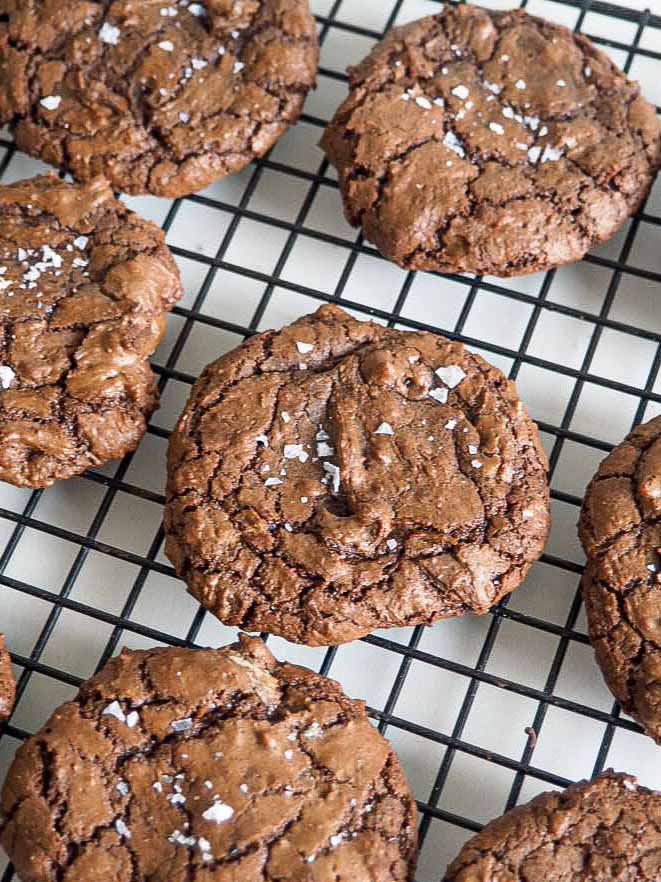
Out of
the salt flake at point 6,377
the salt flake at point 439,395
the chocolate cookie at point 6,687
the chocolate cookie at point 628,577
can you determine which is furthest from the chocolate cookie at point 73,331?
the chocolate cookie at point 628,577

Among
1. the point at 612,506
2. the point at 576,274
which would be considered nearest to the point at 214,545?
the point at 612,506

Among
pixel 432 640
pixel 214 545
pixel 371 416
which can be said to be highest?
pixel 371 416

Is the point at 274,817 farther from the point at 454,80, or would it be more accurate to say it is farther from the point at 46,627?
the point at 454,80

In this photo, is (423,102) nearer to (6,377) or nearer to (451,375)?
(451,375)

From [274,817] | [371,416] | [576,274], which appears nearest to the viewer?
[274,817]

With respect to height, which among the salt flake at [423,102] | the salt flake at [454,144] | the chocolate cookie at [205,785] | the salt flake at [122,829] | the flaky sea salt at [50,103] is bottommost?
the salt flake at [122,829]

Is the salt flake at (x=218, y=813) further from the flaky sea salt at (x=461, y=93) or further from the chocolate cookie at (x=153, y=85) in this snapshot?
the flaky sea salt at (x=461, y=93)
